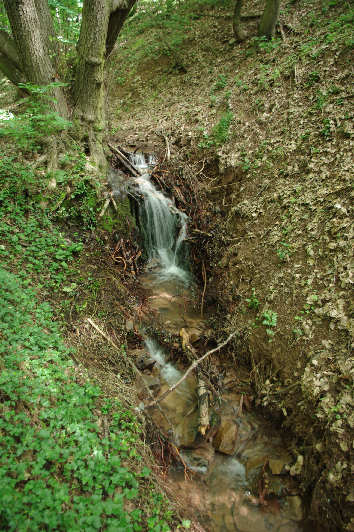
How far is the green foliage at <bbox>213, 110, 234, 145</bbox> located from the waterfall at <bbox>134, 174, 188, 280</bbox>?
1.99m

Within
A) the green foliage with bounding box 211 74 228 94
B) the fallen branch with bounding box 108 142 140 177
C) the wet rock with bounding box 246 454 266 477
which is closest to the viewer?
the wet rock with bounding box 246 454 266 477

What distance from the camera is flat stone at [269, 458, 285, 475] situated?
346 centimetres

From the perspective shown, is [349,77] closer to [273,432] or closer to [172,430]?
[273,432]

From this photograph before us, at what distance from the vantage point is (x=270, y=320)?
445 centimetres

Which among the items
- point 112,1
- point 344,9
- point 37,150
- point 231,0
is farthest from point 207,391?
point 231,0

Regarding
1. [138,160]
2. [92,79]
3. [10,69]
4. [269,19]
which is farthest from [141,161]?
[269,19]

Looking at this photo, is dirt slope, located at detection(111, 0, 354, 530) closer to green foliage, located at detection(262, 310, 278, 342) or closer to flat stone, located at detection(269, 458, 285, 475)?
green foliage, located at detection(262, 310, 278, 342)

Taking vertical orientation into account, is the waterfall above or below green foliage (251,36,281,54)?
below

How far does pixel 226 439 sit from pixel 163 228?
4.80m

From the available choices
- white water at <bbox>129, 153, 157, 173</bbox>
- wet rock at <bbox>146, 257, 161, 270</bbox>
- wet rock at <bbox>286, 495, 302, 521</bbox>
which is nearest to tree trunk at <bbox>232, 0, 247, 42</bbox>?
white water at <bbox>129, 153, 157, 173</bbox>

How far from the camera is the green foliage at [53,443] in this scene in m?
2.06

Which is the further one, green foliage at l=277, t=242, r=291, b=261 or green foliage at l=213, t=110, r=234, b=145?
green foliage at l=213, t=110, r=234, b=145

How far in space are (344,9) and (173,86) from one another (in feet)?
19.2

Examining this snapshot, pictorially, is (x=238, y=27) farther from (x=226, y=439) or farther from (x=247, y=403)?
(x=226, y=439)
